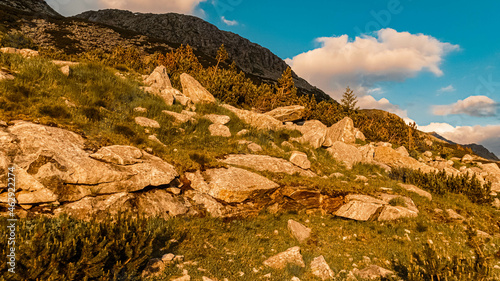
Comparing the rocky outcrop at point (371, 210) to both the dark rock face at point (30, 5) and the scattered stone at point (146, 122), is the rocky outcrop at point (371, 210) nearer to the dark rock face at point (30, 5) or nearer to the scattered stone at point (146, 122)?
the scattered stone at point (146, 122)

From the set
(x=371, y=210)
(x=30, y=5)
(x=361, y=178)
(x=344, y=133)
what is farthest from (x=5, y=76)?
(x=30, y=5)

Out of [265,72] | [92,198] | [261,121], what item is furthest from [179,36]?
[92,198]

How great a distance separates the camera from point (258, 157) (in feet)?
→ 41.5

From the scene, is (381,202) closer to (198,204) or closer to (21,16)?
(198,204)

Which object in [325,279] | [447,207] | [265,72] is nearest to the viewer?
[325,279]

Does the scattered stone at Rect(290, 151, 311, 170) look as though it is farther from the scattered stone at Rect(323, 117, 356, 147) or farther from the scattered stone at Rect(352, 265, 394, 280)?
the scattered stone at Rect(323, 117, 356, 147)

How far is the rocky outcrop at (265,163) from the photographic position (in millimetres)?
11906

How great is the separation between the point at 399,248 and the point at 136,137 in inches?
455

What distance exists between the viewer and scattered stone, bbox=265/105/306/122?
23639 mm

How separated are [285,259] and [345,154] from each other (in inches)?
466

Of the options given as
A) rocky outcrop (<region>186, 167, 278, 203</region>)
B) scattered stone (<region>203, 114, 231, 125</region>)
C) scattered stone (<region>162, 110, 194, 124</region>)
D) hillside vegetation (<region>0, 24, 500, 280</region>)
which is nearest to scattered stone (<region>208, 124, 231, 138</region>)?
hillside vegetation (<region>0, 24, 500, 280</region>)

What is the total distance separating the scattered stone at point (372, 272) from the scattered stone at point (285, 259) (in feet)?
5.48

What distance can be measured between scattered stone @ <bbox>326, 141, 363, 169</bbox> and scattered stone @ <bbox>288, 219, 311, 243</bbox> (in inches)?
340

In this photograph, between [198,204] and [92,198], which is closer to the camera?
[92,198]
